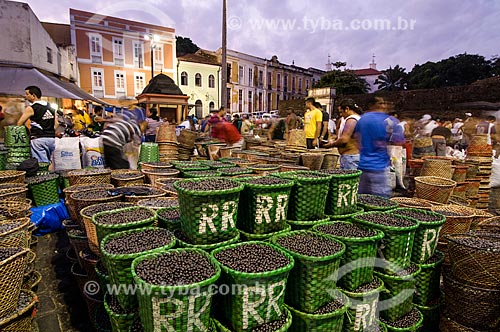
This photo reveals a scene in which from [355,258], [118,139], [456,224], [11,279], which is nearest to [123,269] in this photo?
[11,279]

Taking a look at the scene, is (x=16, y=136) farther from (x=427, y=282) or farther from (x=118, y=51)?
(x=118, y=51)

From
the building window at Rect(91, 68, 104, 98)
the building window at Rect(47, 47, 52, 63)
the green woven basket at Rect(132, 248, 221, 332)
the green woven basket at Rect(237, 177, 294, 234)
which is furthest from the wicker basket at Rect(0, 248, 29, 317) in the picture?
the building window at Rect(91, 68, 104, 98)

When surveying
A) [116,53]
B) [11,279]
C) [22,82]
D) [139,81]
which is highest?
[116,53]

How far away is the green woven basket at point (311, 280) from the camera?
7.14 ft

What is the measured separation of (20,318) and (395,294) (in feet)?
10.4

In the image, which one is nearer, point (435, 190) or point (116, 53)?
point (435, 190)

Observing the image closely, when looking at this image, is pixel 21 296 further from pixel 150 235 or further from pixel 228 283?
pixel 228 283

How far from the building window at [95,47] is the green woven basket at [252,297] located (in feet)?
97.5

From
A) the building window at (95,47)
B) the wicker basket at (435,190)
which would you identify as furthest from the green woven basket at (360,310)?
the building window at (95,47)

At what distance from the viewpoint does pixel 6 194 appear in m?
4.04

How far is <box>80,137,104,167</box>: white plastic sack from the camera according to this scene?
634 centimetres

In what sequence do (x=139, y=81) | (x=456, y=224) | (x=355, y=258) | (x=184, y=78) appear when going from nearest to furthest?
(x=355, y=258)
(x=456, y=224)
(x=139, y=81)
(x=184, y=78)

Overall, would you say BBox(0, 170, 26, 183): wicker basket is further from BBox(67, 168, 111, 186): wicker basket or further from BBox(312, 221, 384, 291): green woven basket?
BBox(312, 221, 384, 291): green woven basket

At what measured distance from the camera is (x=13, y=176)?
4.63 metres
